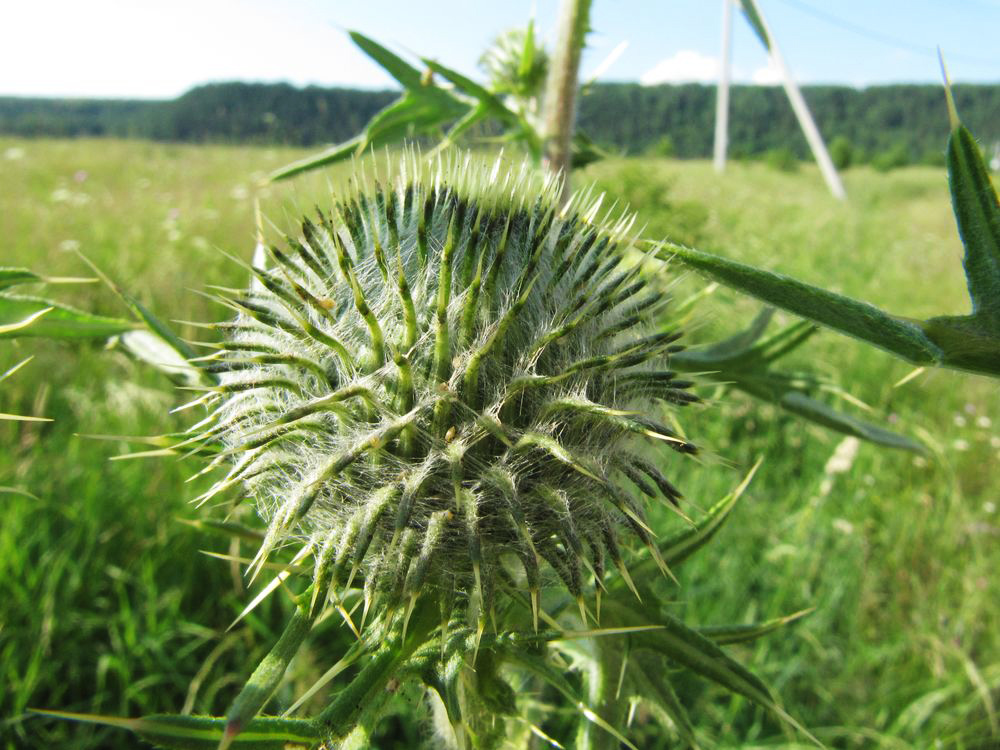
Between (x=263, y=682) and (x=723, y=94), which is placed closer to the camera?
(x=263, y=682)

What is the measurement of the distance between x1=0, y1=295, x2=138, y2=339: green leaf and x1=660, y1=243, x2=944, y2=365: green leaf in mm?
1206

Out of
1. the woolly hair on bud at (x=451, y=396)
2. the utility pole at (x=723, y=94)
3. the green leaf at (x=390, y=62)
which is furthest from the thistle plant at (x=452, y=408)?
the utility pole at (x=723, y=94)

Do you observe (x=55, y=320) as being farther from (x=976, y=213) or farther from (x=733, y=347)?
(x=976, y=213)

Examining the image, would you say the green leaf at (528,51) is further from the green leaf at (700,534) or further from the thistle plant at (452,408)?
the green leaf at (700,534)

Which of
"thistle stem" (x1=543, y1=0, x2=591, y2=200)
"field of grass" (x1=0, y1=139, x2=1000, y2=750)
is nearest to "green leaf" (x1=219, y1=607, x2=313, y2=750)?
"field of grass" (x1=0, y1=139, x2=1000, y2=750)

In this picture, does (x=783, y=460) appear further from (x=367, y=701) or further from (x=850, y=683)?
(x=367, y=701)

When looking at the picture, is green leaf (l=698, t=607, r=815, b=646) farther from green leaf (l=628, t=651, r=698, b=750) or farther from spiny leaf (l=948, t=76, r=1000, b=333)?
spiny leaf (l=948, t=76, r=1000, b=333)

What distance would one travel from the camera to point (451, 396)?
111 cm

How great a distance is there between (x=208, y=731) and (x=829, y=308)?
1.00m

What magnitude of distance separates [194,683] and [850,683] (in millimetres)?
2620

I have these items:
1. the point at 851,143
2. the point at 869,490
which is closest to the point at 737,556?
the point at 869,490

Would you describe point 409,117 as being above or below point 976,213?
above

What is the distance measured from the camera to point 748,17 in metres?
1.65

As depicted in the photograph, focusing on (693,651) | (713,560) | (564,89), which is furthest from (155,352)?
(713,560)
